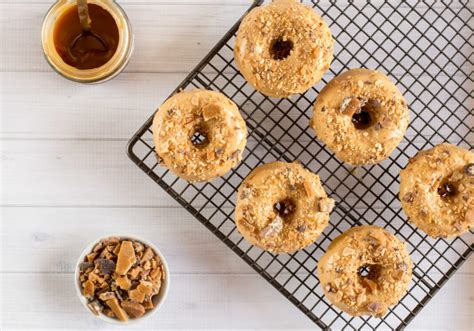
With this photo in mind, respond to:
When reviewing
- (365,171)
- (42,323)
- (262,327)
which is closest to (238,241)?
(262,327)

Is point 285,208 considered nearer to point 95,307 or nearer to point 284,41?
point 284,41

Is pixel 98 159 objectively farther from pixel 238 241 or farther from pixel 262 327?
pixel 262 327

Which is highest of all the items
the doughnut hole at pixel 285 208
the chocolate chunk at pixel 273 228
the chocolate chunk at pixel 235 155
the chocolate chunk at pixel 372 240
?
the chocolate chunk at pixel 372 240

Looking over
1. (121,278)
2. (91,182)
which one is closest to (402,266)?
(121,278)

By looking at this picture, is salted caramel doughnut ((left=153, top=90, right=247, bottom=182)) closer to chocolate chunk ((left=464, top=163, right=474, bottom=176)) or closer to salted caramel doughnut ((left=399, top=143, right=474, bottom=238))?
salted caramel doughnut ((left=399, top=143, right=474, bottom=238))

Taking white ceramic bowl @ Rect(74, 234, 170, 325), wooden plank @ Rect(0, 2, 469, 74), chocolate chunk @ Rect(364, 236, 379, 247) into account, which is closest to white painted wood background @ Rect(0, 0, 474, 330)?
wooden plank @ Rect(0, 2, 469, 74)

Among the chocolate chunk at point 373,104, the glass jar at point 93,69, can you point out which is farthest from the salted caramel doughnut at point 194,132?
Result: the chocolate chunk at point 373,104

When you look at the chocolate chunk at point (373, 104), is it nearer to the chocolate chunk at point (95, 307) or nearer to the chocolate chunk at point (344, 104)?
the chocolate chunk at point (344, 104)
